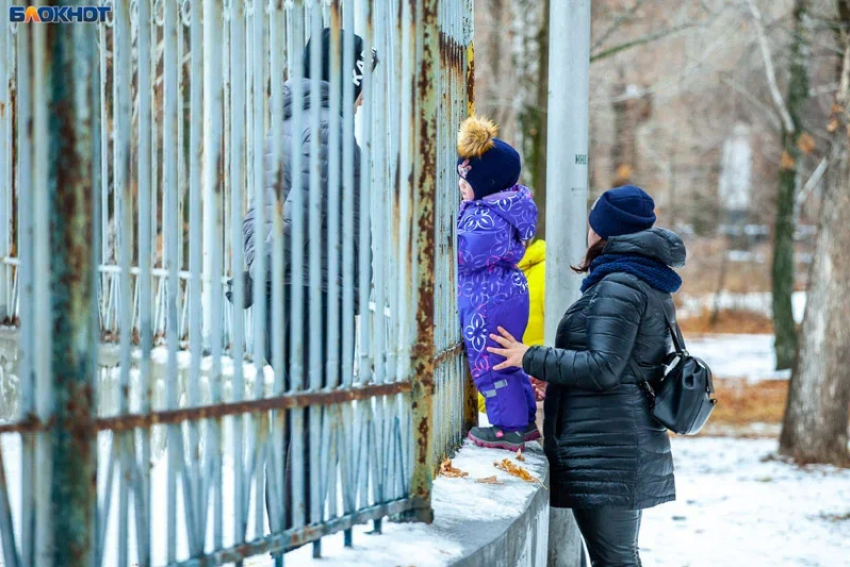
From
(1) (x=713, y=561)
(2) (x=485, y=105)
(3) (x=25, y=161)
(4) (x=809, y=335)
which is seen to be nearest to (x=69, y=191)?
(3) (x=25, y=161)

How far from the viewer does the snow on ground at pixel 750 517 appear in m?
6.51

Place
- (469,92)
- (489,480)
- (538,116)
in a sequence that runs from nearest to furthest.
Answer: (489,480) < (469,92) < (538,116)

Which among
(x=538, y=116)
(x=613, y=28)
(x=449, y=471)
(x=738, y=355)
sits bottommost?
(x=738, y=355)

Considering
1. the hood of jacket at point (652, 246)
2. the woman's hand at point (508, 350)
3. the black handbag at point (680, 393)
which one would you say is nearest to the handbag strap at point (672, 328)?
the black handbag at point (680, 393)

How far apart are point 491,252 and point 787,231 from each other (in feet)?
52.3

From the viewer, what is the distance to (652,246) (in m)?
3.69

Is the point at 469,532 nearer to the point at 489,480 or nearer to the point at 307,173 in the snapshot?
the point at 489,480

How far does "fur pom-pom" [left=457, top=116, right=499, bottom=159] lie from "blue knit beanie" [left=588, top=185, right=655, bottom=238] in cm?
64

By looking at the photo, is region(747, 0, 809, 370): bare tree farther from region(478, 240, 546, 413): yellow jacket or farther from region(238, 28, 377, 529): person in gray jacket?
region(238, 28, 377, 529): person in gray jacket

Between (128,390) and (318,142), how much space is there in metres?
0.92

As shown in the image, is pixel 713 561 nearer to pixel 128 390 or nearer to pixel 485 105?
pixel 128 390

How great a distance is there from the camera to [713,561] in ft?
20.8

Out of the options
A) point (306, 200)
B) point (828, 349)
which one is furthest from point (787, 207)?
point (306, 200)

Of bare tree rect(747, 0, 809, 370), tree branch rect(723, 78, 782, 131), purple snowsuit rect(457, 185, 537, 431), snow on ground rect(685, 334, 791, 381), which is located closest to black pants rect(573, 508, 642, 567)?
purple snowsuit rect(457, 185, 537, 431)
